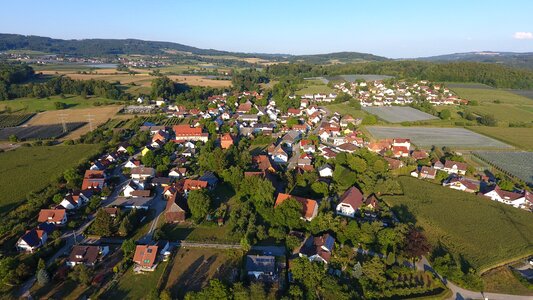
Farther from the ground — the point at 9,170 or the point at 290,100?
the point at 290,100

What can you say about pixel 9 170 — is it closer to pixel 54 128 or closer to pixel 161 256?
pixel 54 128

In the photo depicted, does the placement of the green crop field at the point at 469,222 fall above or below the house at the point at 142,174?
below

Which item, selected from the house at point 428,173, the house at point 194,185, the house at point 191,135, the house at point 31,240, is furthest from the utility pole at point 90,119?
the house at point 428,173

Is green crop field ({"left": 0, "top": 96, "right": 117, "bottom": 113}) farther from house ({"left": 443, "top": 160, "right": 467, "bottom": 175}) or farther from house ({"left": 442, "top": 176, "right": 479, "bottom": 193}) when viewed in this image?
house ({"left": 442, "top": 176, "right": 479, "bottom": 193})

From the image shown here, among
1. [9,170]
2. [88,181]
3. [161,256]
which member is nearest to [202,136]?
[88,181]

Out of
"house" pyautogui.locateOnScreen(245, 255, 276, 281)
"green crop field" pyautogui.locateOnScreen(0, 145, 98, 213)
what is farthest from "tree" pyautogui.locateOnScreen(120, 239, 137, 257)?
"green crop field" pyautogui.locateOnScreen(0, 145, 98, 213)

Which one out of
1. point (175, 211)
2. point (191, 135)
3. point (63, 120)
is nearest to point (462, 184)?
point (175, 211)

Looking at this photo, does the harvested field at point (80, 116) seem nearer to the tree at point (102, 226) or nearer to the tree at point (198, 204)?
the tree at point (102, 226)

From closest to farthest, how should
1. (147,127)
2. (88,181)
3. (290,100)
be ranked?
(88,181), (147,127), (290,100)
